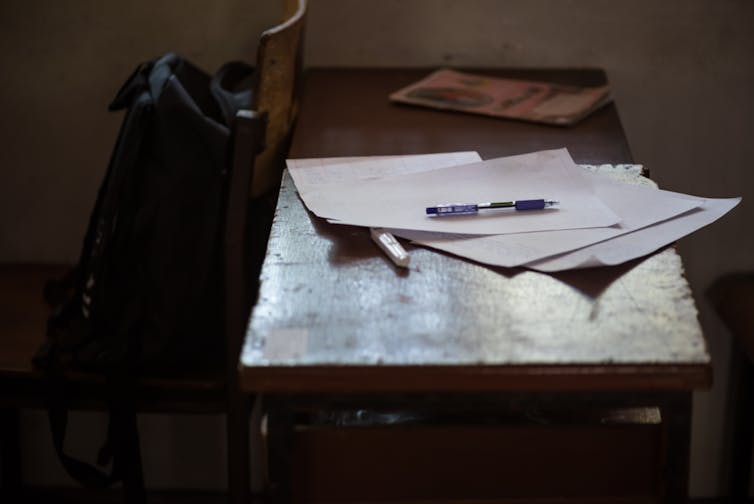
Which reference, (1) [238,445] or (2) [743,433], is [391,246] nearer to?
(1) [238,445]

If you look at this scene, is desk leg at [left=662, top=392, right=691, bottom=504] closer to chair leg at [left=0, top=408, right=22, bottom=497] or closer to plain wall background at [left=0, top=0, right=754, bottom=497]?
plain wall background at [left=0, top=0, right=754, bottom=497]

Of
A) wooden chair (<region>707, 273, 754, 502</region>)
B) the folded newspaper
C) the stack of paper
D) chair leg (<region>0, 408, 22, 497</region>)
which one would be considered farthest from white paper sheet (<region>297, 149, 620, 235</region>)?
chair leg (<region>0, 408, 22, 497</region>)

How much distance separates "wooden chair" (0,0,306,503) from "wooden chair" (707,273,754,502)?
908 mm

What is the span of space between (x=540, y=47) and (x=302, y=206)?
83cm

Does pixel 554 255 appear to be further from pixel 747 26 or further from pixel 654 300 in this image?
pixel 747 26

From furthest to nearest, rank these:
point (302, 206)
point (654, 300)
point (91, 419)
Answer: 1. point (91, 419)
2. point (302, 206)
3. point (654, 300)

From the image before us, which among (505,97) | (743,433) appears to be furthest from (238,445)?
(743,433)

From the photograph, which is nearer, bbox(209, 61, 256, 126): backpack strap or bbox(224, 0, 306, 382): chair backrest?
bbox(224, 0, 306, 382): chair backrest

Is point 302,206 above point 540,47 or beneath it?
beneath

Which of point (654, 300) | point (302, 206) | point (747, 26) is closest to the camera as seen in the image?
point (654, 300)

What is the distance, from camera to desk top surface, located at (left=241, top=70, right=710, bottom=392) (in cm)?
93

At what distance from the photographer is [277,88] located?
1492mm

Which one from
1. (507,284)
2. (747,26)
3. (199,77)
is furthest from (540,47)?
(507,284)

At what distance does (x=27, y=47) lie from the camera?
1.98 metres
